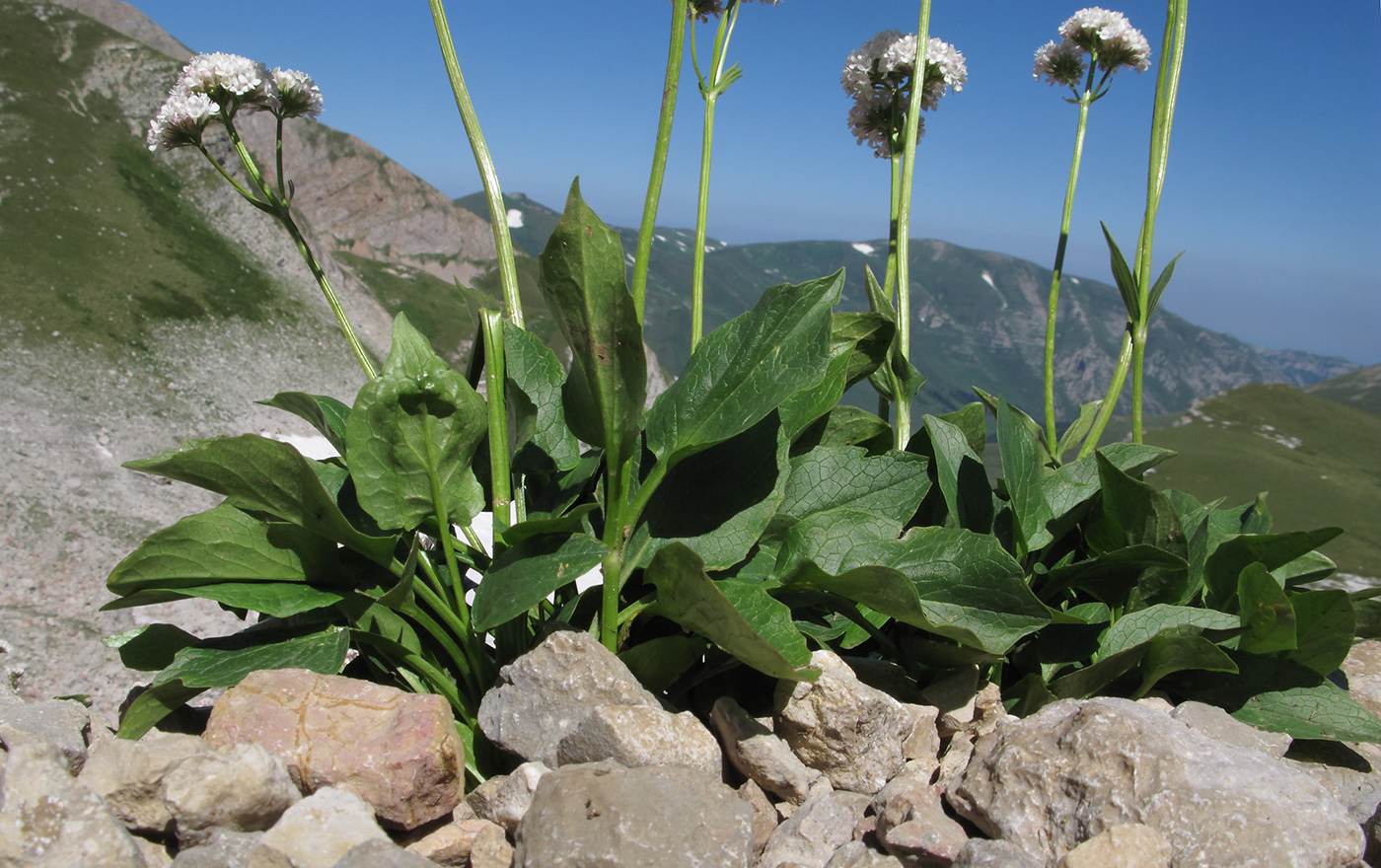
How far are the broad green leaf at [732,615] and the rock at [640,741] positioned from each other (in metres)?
0.16

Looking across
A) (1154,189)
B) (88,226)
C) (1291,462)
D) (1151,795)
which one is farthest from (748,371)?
(1291,462)

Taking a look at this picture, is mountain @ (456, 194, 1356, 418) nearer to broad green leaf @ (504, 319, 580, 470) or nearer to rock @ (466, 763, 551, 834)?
broad green leaf @ (504, 319, 580, 470)

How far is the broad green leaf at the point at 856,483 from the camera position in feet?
5.16

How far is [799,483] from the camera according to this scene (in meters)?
1.60

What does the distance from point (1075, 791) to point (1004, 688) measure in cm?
49

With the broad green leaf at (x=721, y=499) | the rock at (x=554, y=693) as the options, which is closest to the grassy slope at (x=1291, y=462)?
the broad green leaf at (x=721, y=499)

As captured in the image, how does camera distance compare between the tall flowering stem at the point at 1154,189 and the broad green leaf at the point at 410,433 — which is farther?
the tall flowering stem at the point at 1154,189

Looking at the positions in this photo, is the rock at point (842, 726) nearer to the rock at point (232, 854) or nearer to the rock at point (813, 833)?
the rock at point (813, 833)

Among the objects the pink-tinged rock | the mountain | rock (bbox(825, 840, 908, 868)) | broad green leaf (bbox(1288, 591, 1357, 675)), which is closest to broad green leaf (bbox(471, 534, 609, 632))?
the pink-tinged rock

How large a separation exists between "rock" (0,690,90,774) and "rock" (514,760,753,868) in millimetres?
671

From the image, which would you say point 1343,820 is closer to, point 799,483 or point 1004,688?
point 1004,688

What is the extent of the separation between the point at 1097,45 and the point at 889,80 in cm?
78

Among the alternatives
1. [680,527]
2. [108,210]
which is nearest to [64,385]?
[108,210]

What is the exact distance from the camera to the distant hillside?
3578 inches
